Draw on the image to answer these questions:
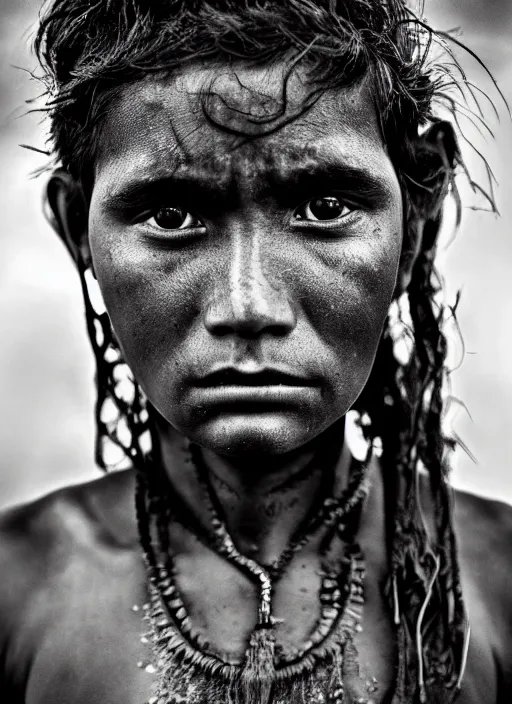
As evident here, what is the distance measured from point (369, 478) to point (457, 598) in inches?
11.6

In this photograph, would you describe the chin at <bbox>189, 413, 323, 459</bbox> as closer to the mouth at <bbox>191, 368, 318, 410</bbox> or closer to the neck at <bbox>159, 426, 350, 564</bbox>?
the mouth at <bbox>191, 368, 318, 410</bbox>

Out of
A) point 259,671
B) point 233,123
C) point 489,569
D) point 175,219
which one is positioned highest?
point 233,123

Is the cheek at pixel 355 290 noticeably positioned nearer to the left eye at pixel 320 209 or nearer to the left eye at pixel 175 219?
the left eye at pixel 320 209

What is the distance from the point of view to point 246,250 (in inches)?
55.9

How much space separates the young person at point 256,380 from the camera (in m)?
1.43

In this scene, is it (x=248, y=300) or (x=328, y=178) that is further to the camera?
(x=328, y=178)

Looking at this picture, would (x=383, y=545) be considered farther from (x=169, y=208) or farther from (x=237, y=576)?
(x=169, y=208)

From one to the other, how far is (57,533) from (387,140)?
1.04 m

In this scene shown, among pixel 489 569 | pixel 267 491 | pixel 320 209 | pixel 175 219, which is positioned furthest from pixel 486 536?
pixel 175 219

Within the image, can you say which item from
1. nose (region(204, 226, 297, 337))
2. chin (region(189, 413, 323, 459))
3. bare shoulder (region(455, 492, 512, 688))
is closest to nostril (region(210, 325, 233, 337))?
nose (region(204, 226, 297, 337))

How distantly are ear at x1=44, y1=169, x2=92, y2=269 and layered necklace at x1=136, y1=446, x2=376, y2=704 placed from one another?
0.47 meters

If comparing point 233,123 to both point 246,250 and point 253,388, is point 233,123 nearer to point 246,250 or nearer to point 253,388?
point 246,250

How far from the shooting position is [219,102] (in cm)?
143

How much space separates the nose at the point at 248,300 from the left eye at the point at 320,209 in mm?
108
